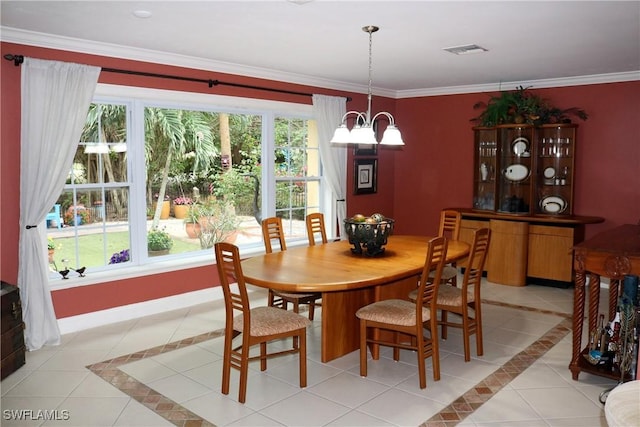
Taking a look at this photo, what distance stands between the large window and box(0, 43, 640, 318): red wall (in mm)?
232

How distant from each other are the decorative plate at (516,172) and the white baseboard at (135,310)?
12.0 ft

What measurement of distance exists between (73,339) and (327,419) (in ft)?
7.72

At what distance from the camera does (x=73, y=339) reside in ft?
13.9

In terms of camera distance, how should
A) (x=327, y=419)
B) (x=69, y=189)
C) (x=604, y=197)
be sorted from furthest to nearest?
(x=604, y=197)
(x=69, y=189)
(x=327, y=419)

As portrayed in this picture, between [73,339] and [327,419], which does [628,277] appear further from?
[73,339]

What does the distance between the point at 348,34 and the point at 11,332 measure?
3.13 m

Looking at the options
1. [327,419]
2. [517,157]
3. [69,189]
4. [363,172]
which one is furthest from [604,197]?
[69,189]

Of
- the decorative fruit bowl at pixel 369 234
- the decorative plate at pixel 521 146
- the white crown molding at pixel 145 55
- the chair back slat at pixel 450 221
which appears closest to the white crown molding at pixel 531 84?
the decorative plate at pixel 521 146

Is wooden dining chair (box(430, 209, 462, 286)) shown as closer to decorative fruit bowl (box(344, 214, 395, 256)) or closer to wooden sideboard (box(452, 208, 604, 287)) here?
decorative fruit bowl (box(344, 214, 395, 256))

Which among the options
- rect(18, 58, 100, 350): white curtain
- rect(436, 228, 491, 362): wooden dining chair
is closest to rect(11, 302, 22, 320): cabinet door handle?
rect(18, 58, 100, 350): white curtain

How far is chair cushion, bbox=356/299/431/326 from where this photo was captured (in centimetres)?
343

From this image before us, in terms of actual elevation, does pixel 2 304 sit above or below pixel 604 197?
below

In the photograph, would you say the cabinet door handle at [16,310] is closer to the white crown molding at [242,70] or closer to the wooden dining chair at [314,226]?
the white crown molding at [242,70]

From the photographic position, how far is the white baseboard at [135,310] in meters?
4.41
